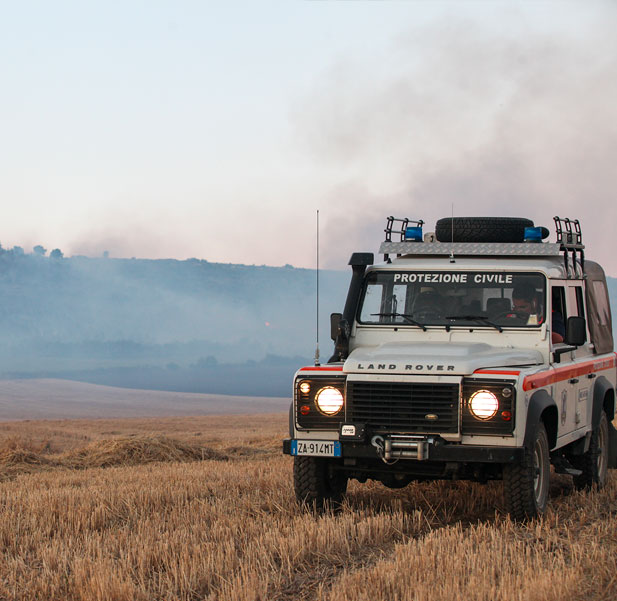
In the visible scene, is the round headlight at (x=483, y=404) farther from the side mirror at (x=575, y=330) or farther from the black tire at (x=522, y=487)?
the side mirror at (x=575, y=330)

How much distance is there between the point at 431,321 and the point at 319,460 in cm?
189

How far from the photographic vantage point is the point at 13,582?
22.4ft

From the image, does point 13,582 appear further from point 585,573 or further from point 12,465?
point 12,465

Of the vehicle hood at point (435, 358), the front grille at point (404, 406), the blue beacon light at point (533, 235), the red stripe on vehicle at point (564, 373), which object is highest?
the blue beacon light at point (533, 235)

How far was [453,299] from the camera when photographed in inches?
392

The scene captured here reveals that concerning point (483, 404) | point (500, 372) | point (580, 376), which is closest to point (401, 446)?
point (483, 404)

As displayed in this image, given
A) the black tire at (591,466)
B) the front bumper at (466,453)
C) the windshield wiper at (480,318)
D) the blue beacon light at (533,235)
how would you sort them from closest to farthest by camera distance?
the front bumper at (466,453) → the windshield wiper at (480,318) → the blue beacon light at (533,235) → the black tire at (591,466)

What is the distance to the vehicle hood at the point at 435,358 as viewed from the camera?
8453mm

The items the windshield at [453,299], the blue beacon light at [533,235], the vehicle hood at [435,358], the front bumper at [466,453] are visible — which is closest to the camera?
the front bumper at [466,453]

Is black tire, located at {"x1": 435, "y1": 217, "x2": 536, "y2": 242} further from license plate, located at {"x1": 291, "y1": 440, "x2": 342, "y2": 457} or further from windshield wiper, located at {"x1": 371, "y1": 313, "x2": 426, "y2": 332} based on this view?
license plate, located at {"x1": 291, "y1": 440, "x2": 342, "y2": 457}

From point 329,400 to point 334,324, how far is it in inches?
47.6

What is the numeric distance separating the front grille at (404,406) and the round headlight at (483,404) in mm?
142

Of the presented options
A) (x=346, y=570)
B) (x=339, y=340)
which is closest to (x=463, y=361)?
(x=339, y=340)

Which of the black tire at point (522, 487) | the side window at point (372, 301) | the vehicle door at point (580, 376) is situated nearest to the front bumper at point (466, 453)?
the black tire at point (522, 487)
